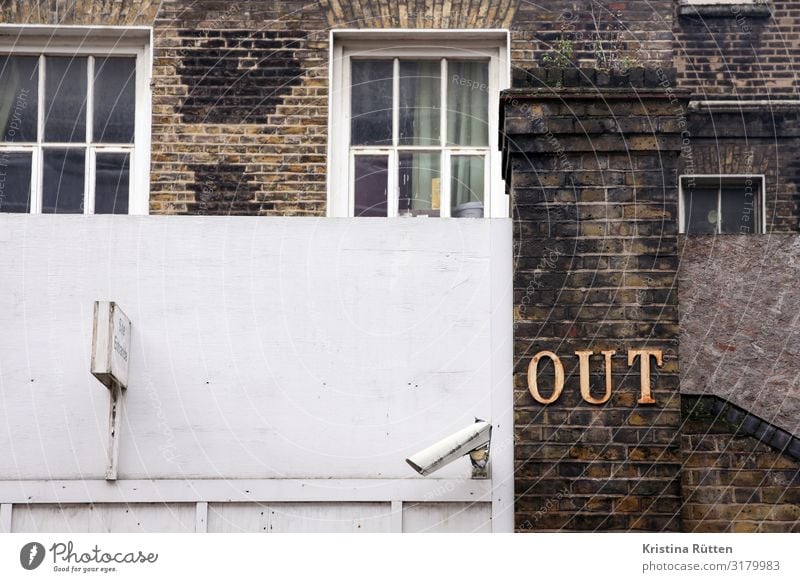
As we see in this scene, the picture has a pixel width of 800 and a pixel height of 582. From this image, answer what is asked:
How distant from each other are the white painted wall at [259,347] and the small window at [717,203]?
6552 millimetres

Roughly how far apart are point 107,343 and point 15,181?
472 centimetres

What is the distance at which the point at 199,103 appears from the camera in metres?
12.1

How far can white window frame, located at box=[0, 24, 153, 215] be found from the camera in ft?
39.9

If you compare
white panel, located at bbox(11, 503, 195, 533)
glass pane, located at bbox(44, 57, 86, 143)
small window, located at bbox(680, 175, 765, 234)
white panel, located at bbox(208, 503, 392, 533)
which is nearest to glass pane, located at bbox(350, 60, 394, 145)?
glass pane, located at bbox(44, 57, 86, 143)

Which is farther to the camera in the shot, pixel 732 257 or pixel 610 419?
pixel 732 257

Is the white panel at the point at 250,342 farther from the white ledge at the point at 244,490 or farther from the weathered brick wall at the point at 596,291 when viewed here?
the weathered brick wall at the point at 596,291

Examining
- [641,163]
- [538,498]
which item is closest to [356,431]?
[538,498]

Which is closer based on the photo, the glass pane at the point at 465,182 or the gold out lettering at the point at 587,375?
the gold out lettering at the point at 587,375

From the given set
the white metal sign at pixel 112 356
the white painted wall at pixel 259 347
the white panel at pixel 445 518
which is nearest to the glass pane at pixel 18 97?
the white painted wall at pixel 259 347

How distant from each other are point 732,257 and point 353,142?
4.04 m

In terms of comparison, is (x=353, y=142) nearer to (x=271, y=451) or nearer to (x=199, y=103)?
(x=199, y=103)

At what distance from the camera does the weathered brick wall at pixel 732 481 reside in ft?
27.1

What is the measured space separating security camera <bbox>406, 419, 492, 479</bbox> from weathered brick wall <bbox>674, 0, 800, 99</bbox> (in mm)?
7198
